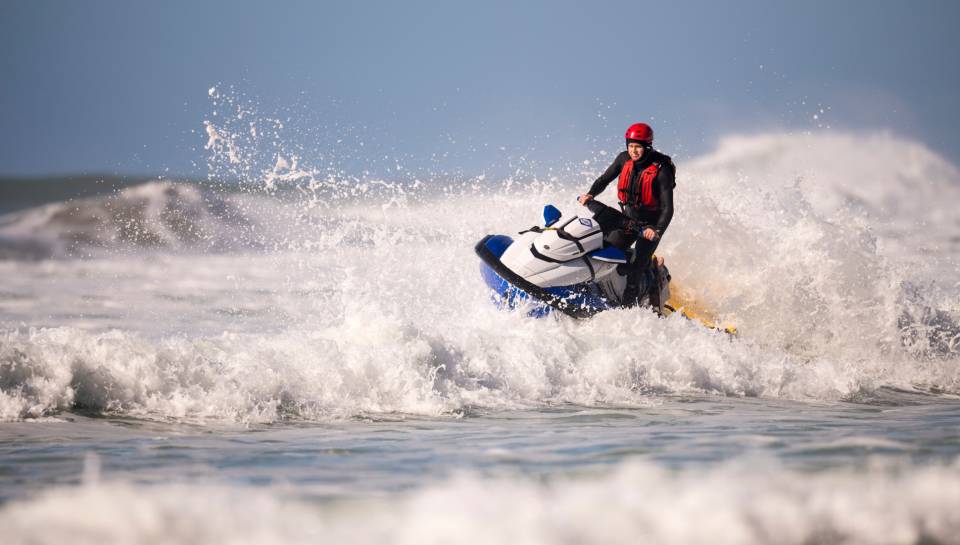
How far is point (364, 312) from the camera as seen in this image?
744 cm

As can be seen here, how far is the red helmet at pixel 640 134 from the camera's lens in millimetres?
8375

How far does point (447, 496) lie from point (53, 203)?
2505 cm

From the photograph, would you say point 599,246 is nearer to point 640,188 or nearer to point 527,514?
point 640,188

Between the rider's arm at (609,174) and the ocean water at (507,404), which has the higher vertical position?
the rider's arm at (609,174)

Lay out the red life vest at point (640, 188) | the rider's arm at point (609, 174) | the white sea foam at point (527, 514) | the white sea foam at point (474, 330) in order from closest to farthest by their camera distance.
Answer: the white sea foam at point (527, 514) < the white sea foam at point (474, 330) < the red life vest at point (640, 188) < the rider's arm at point (609, 174)

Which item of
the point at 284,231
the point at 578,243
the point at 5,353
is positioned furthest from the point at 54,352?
the point at 284,231

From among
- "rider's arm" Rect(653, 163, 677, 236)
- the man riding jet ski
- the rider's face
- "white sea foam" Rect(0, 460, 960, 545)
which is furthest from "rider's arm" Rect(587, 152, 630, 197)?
"white sea foam" Rect(0, 460, 960, 545)

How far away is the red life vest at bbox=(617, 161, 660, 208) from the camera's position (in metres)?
8.52

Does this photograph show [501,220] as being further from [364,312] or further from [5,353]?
[5,353]

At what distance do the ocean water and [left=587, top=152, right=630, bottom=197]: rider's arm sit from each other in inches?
47.6

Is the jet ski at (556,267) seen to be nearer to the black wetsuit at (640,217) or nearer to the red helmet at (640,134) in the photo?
the black wetsuit at (640,217)

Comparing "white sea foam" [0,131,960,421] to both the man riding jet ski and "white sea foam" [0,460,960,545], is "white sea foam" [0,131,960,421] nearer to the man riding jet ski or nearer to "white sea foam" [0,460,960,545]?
the man riding jet ski

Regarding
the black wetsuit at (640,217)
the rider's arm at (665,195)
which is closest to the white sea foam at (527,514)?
the rider's arm at (665,195)

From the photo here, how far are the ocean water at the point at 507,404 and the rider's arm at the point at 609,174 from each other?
121 cm
